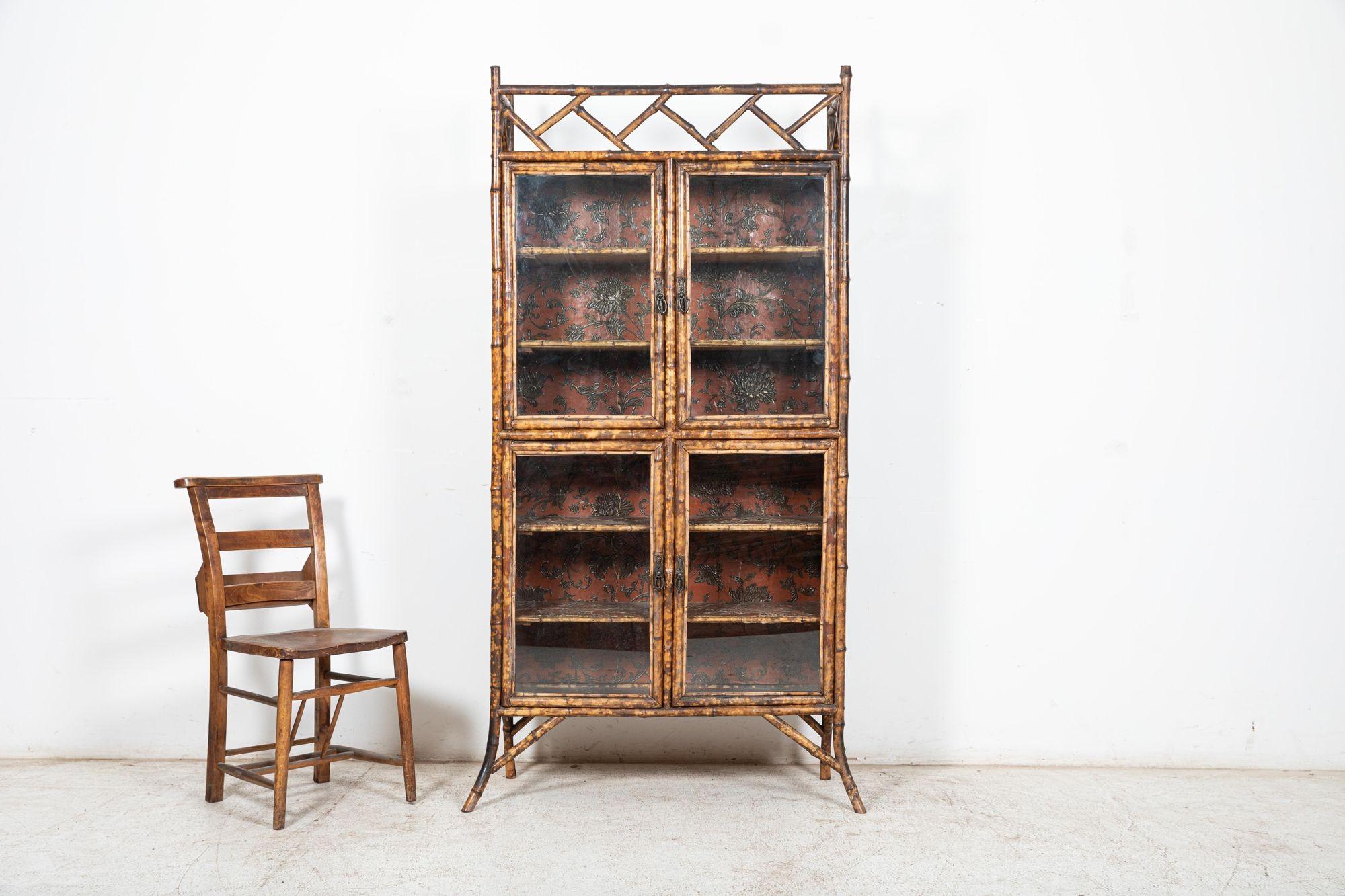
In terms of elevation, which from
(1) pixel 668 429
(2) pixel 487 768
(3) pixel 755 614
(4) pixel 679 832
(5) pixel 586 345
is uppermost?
(5) pixel 586 345

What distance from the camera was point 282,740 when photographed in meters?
2.71

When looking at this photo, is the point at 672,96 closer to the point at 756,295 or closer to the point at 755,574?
the point at 756,295

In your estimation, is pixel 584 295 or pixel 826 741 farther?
pixel 826 741

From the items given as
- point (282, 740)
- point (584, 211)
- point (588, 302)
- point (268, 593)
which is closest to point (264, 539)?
point (268, 593)

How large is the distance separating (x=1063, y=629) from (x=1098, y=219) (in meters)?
1.39

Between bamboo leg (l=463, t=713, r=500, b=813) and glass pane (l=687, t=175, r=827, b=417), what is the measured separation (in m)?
1.09

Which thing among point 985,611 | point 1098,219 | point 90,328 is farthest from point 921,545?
point 90,328

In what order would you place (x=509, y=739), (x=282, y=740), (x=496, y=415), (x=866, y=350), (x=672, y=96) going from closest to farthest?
(x=282, y=740), (x=496, y=415), (x=672, y=96), (x=509, y=739), (x=866, y=350)

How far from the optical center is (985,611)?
11.2 feet

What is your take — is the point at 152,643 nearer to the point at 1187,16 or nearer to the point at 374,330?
the point at 374,330

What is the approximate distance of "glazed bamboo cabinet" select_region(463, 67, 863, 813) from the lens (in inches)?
114

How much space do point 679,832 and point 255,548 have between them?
1.52 metres

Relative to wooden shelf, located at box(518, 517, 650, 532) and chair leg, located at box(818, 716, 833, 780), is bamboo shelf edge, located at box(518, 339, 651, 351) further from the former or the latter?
chair leg, located at box(818, 716, 833, 780)

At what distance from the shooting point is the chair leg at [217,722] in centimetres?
292
